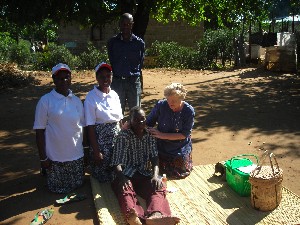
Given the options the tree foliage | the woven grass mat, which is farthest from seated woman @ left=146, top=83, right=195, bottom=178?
the tree foliage

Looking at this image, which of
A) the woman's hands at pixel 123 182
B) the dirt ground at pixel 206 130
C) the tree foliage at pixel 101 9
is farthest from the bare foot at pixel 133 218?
the tree foliage at pixel 101 9

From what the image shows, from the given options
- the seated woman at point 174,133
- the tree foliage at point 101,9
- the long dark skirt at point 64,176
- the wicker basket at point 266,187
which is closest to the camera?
the wicker basket at point 266,187

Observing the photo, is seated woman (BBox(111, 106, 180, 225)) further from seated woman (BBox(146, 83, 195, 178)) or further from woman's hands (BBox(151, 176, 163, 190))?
seated woman (BBox(146, 83, 195, 178))

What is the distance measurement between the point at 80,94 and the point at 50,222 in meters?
7.33

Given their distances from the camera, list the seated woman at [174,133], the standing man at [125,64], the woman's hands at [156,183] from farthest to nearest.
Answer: the standing man at [125,64] < the seated woman at [174,133] < the woman's hands at [156,183]

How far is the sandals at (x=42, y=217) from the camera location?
3.38 metres

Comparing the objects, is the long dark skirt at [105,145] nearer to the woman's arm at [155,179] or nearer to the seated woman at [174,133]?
the seated woman at [174,133]

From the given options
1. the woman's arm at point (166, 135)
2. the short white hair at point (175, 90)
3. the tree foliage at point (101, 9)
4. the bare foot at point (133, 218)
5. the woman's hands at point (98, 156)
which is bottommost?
the bare foot at point (133, 218)

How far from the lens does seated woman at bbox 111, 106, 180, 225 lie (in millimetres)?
3293

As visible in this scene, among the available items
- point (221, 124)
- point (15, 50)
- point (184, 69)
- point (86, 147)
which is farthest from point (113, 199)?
point (15, 50)

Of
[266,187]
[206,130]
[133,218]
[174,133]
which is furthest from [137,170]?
[206,130]

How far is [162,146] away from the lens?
13.8 ft

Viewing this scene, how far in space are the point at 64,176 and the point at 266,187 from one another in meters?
2.18

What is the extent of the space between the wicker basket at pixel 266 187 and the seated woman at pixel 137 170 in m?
0.85
